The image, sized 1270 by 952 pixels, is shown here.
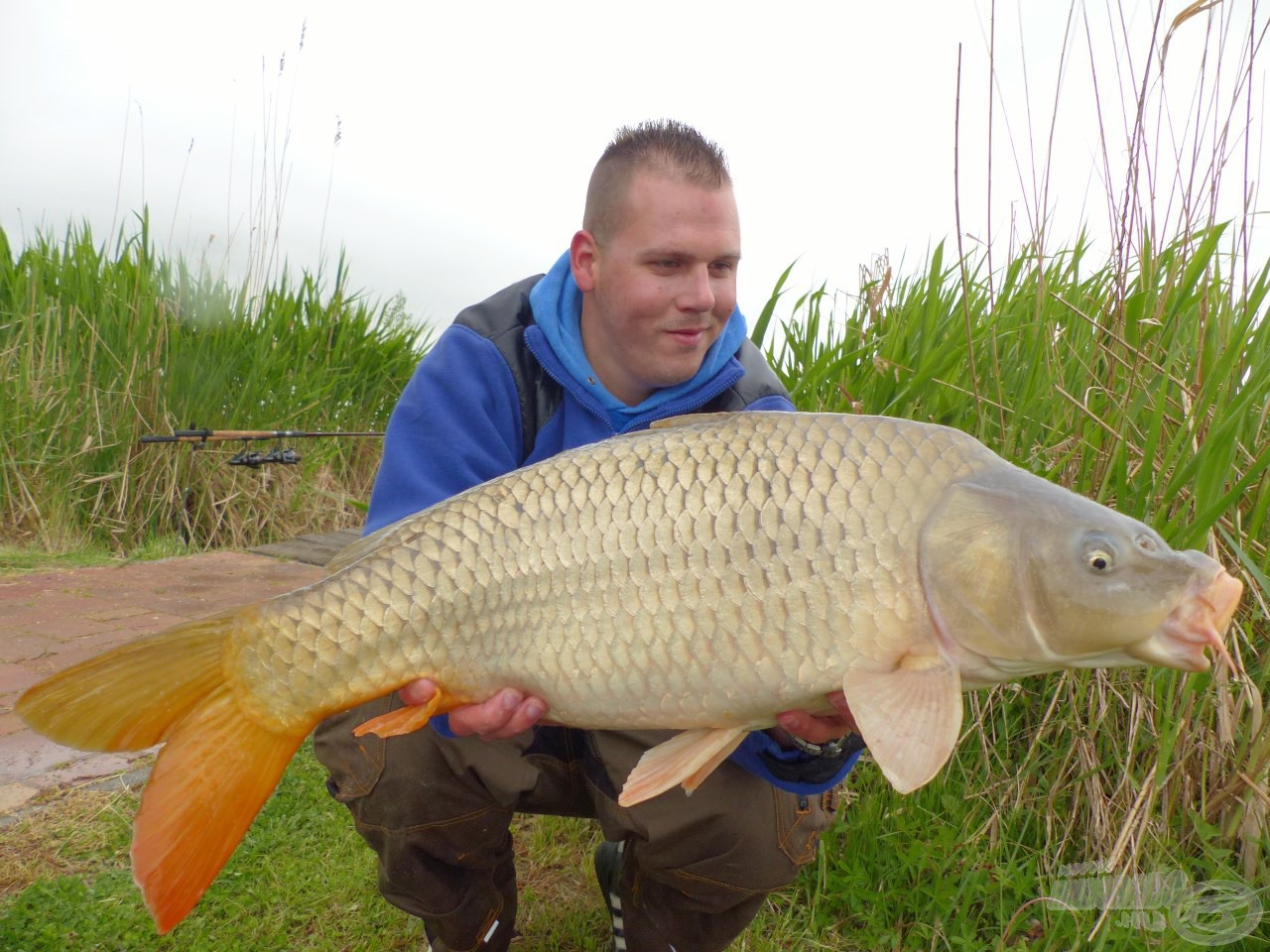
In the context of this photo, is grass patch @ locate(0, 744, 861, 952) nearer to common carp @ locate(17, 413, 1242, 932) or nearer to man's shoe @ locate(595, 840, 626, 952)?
man's shoe @ locate(595, 840, 626, 952)

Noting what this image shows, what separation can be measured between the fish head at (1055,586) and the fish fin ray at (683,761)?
31cm

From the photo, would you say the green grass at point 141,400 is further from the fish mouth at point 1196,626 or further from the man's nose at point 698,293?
the fish mouth at point 1196,626

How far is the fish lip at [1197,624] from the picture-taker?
111cm

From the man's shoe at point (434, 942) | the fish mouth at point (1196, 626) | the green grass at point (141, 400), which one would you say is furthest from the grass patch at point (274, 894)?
the green grass at point (141, 400)

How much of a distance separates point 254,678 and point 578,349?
0.85 m

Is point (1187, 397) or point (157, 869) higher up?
point (1187, 397)

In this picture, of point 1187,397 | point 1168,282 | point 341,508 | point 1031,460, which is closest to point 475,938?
point 1031,460

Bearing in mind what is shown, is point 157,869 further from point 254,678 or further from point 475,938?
point 475,938

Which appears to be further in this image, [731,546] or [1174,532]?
[1174,532]

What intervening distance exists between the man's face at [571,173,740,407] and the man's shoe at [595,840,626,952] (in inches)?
34.6

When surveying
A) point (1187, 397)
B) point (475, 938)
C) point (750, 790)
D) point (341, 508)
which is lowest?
point (341, 508)

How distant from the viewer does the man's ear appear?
194 centimetres

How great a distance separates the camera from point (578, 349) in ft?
6.04

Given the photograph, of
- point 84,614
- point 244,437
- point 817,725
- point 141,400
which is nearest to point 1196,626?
point 817,725
